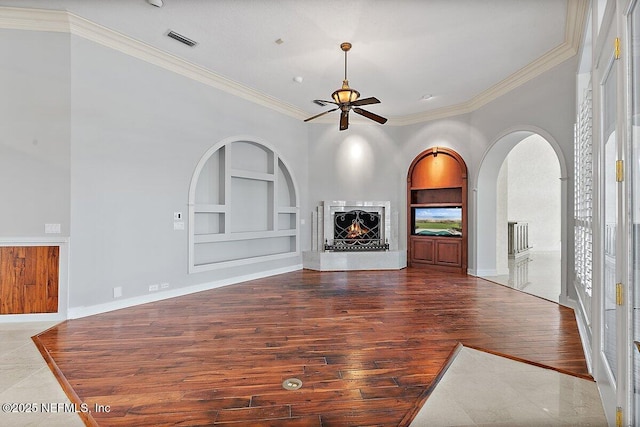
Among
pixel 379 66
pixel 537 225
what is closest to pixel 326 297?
pixel 379 66

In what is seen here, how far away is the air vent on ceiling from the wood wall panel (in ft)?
9.71

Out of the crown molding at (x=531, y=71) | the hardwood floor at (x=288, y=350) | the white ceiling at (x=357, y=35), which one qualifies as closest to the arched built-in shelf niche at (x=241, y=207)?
the hardwood floor at (x=288, y=350)

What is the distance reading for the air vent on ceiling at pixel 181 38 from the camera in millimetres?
4465

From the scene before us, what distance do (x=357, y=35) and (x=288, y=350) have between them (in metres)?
3.83

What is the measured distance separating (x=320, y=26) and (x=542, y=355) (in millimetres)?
4205

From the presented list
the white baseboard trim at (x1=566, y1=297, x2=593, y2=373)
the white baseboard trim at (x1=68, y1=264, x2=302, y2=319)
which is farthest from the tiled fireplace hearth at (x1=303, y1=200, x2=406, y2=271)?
the white baseboard trim at (x1=566, y1=297, x2=593, y2=373)

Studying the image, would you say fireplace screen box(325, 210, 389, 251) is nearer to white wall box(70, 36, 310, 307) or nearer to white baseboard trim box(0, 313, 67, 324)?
white wall box(70, 36, 310, 307)

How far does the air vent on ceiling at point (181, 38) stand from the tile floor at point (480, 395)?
3848 mm

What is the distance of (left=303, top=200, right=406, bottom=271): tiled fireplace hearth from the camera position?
7.60 meters

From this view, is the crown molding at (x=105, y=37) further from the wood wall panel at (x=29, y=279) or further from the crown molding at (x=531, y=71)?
the crown molding at (x=531, y=71)

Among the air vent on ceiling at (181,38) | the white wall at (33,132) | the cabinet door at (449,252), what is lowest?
the cabinet door at (449,252)

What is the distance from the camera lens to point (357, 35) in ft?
14.7

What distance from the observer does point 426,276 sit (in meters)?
6.87

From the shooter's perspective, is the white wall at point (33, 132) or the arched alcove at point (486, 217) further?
the arched alcove at point (486, 217)
